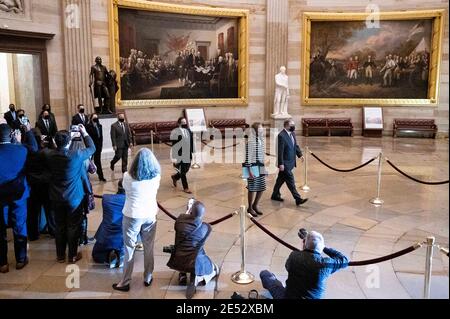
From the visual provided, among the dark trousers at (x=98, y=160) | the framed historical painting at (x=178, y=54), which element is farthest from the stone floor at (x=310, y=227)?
the framed historical painting at (x=178, y=54)

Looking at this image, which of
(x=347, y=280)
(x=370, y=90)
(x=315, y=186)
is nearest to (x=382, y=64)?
(x=370, y=90)

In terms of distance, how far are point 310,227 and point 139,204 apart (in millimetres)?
3546

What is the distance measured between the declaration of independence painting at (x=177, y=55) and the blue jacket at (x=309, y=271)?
13651mm

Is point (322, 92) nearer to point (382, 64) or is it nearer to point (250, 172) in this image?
point (382, 64)

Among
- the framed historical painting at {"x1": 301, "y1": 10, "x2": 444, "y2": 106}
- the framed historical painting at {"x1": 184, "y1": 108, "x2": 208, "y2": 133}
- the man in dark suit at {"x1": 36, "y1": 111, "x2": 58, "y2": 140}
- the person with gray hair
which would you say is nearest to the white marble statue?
the framed historical painting at {"x1": 301, "y1": 10, "x2": 444, "y2": 106}

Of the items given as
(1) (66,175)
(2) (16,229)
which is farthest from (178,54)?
(2) (16,229)

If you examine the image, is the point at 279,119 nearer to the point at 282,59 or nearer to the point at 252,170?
the point at 282,59

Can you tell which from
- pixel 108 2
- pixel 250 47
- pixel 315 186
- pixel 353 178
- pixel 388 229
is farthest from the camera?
pixel 250 47

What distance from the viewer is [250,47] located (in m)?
18.7

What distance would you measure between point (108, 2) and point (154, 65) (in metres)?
3.01

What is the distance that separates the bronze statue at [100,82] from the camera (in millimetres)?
12555

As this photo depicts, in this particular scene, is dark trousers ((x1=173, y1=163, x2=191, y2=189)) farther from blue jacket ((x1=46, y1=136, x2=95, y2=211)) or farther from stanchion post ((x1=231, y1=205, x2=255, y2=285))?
stanchion post ((x1=231, y1=205, x2=255, y2=285))

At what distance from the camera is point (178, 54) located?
58.3ft
